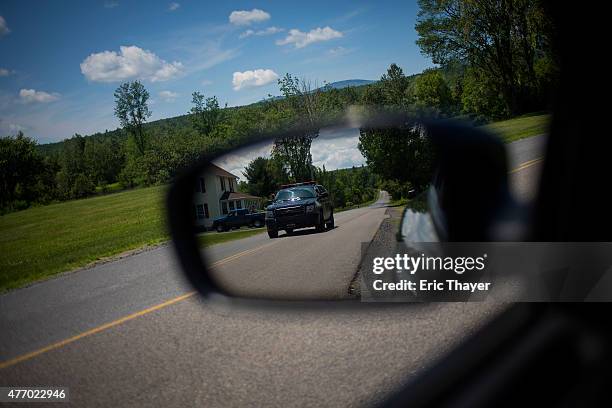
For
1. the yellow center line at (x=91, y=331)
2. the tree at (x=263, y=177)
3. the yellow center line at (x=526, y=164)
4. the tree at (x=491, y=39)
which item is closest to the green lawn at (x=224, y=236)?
the tree at (x=263, y=177)

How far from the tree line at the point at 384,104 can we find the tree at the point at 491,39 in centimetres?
9

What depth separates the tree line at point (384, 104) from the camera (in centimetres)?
182

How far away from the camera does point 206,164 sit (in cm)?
234

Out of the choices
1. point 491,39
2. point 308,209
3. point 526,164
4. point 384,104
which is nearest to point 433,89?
point 384,104

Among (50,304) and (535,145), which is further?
(50,304)

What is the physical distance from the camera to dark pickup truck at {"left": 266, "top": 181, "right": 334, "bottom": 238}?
72.7 inches

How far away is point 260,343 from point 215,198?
1596 mm

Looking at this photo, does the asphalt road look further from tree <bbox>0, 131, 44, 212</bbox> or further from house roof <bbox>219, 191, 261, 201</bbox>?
tree <bbox>0, 131, 44, 212</bbox>

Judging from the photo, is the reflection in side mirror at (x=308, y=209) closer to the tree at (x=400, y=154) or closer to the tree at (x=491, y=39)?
the tree at (x=400, y=154)

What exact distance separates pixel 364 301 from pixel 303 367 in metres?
1.28

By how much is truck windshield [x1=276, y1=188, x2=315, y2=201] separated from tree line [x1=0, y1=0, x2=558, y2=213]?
66 millimetres

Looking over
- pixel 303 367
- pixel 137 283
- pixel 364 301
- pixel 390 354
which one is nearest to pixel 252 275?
pixel 364 301

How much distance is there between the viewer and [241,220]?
2.19 metres

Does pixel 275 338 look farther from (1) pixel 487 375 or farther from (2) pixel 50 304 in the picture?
(2) pixel 50 304
